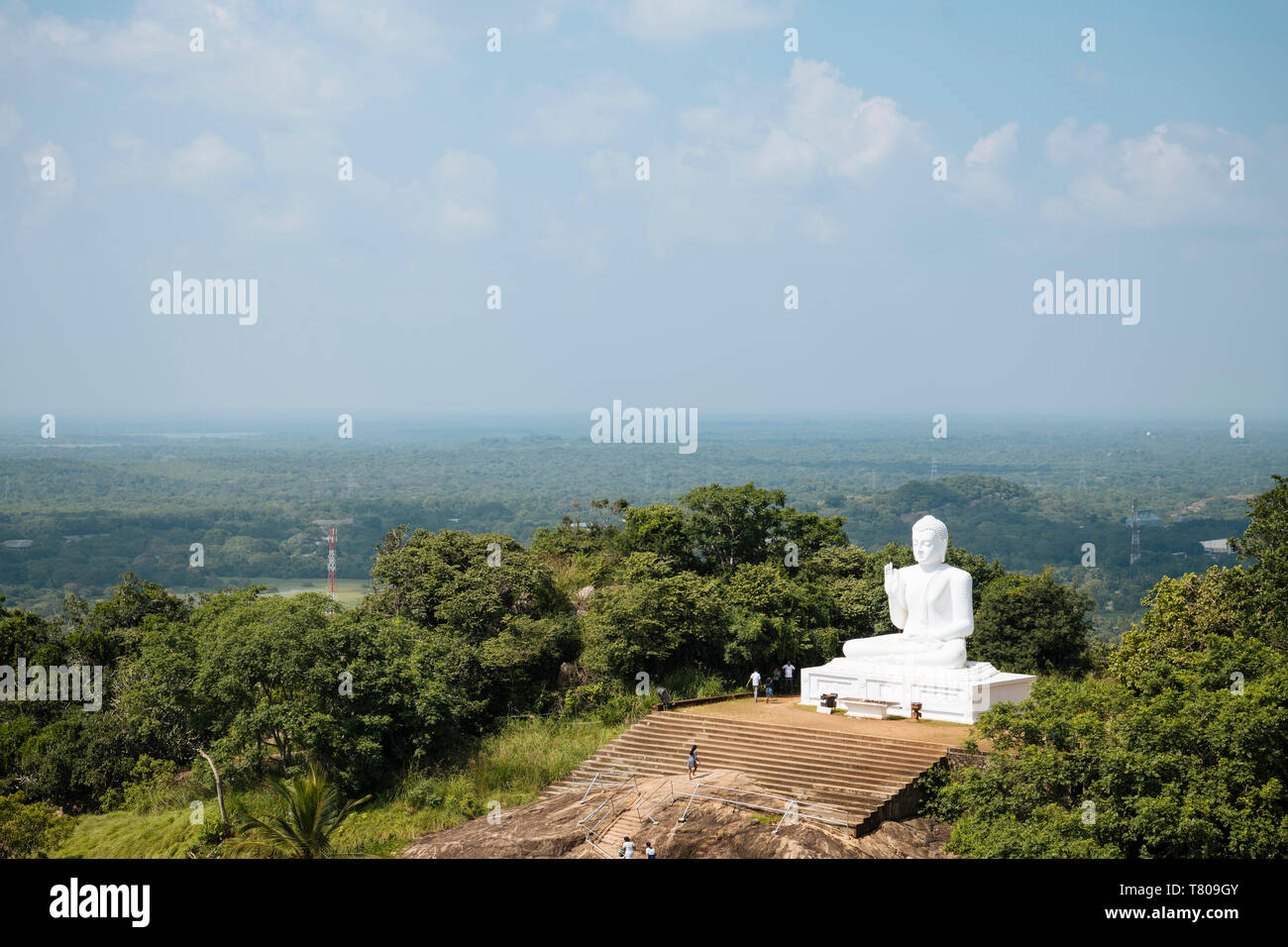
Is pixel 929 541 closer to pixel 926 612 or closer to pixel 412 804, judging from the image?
pixel 926 612

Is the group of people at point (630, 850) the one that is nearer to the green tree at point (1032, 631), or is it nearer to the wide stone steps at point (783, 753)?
the wide stone steps at point (783, 753)

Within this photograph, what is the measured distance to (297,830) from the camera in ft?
73.8

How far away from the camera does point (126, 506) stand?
599ft

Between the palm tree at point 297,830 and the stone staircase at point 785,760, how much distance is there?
470cm

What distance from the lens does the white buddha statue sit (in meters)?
27.8

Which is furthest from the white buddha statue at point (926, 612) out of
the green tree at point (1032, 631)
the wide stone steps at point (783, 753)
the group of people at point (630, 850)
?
the group of people at point (630, 850)

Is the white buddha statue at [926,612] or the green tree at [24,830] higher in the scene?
the white buddha statue at [926,612]

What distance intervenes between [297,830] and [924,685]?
1351cm

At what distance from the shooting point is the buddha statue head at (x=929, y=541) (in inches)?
1128

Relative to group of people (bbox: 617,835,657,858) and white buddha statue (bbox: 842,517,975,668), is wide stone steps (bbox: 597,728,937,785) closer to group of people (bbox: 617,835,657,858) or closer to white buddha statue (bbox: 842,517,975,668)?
white buddha statue (bbox: 842,517,975,668)

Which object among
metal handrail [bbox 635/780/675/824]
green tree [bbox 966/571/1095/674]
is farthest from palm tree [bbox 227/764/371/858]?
green tree [bbox 966/571/1095/674]

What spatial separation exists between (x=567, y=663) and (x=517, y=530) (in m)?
134

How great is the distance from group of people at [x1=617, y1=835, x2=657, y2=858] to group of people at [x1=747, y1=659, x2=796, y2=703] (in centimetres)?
893

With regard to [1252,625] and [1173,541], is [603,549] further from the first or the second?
[1173,541]
